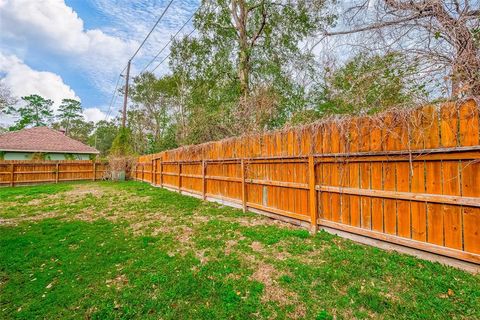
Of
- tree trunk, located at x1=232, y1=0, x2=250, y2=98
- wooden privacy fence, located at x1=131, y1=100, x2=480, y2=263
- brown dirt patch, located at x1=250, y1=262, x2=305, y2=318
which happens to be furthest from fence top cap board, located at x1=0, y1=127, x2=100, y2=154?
brown dirt patch, located at x1=250, y1=262, x2=305, y2=318

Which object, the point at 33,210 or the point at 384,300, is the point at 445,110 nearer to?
the point at 384,300

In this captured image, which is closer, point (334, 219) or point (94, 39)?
point (334, 219)

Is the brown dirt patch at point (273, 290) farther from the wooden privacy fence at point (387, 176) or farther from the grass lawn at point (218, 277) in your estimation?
the wooden privacy fence at point (387, 176)

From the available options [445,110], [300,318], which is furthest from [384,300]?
[445,110]

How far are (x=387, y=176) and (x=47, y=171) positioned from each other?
63.9 feet

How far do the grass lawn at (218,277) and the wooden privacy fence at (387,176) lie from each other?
0.37m

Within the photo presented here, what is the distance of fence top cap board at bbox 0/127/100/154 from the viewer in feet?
58.8

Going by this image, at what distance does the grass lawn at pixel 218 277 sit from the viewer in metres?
2.22

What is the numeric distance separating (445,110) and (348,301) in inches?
98.0

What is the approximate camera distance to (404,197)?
3.09 meters

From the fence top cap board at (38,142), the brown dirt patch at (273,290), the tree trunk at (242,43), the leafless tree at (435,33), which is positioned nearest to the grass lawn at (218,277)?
the brown dirt patch at (273,290)

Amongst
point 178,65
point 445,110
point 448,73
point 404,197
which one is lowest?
point 404,197

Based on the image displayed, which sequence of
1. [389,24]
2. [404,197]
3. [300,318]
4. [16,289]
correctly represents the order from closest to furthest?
[300,318] → [16,289] → [404,197] → [389,24]

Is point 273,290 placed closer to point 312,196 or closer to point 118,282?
point 118,282
